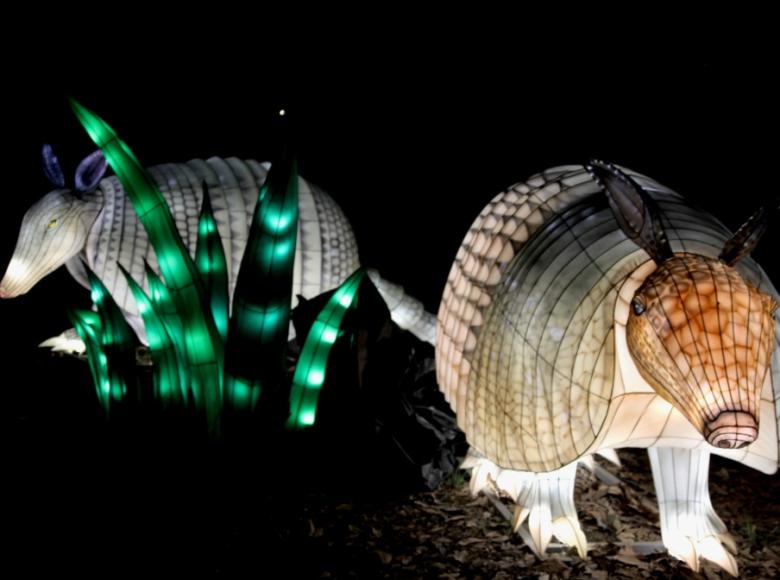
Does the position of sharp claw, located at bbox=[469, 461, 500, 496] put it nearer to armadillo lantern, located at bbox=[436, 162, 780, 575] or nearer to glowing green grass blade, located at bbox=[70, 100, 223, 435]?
armadillo lantern, located at bbox=[436, 162, 780, 575]

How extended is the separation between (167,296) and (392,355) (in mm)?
1338

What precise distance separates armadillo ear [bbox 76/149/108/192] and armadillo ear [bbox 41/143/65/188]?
0.74 feet

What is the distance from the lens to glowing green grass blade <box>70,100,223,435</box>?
2.19 meters

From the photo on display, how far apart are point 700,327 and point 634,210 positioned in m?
0.35

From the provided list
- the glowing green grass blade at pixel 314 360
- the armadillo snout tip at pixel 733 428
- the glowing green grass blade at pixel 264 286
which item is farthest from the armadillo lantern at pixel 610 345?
the glowing green grass blade at pixel 264 286

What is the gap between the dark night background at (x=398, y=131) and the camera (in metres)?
4.79

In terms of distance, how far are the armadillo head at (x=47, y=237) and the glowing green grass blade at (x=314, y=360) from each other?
254cm

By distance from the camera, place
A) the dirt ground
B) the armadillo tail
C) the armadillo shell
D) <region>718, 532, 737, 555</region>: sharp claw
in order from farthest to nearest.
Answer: the armadillo tail, the dirt ground, <region>718, 532, 737, 555</region>: sharp claw, the armadillo shell

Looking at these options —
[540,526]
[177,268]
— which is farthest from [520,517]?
[177,268]

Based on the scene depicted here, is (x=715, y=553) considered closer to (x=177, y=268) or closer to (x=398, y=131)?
(x=177, y=268)

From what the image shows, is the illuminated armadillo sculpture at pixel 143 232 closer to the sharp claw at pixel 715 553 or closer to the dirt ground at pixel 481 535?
the dirt ground at pixel 481 535

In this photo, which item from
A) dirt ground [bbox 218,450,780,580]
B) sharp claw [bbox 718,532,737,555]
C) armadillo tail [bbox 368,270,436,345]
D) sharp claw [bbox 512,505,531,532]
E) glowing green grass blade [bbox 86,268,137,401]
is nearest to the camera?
sharp claw [bbox 718,532,737,555]

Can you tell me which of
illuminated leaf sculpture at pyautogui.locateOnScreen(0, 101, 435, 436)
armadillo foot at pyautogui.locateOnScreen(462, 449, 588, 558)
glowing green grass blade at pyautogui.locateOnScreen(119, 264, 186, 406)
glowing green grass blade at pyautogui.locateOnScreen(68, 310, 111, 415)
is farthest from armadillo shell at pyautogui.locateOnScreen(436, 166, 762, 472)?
glowing green grass blade at pyautogui.locateOnScreen(68, 310, 111, 415)

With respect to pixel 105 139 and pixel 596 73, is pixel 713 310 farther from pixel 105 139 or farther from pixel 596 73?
pixel 596 73
